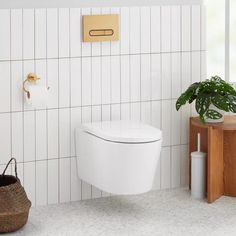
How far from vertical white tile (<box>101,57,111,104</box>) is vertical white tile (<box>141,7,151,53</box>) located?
0.81ft

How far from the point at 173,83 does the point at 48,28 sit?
905 millimetres

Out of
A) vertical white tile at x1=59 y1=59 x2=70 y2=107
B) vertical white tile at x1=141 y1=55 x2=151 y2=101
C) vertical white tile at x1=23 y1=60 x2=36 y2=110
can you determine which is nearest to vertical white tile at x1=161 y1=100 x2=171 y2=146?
vertical white tile at x1=141 y1=55 x2=151 y2=101

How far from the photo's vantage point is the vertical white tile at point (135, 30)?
399cm

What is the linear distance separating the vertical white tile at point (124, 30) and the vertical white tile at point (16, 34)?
2.08ft

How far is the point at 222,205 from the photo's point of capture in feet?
12.8

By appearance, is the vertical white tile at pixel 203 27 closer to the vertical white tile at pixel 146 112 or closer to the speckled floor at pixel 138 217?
the vertical white tile at pixel 146 112

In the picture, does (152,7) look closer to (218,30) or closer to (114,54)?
(114,54)

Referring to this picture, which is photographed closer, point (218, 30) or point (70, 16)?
point (70, 16)

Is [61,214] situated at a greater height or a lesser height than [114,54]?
lesser

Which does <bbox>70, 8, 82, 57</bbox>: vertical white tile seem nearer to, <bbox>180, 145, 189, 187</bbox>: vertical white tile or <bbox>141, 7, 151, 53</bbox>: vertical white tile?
<bbox>141, 7, 151, 53</bbox>: vertical white tile

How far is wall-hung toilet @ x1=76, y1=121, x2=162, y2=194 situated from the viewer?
11.5 feet

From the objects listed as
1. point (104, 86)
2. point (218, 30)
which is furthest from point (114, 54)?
point (218, 30)

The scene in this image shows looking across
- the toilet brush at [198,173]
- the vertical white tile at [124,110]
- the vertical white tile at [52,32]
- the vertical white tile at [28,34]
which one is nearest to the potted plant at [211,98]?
the toilet brush at [198,173]

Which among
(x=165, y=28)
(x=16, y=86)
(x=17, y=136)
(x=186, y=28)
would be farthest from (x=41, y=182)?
(x=186, y=28)
